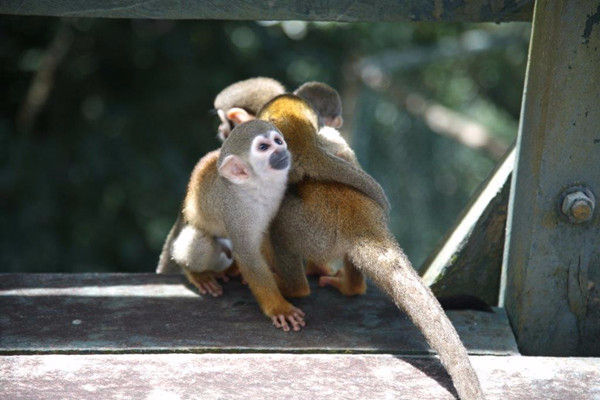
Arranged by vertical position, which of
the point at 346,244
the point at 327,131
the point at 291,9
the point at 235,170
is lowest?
the point at 346,244

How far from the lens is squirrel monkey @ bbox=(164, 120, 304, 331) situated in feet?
7.20

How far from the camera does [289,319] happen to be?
2.14 m

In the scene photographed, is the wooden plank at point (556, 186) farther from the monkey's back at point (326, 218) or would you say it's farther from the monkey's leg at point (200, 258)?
the monkey's leg at point (200, 258)

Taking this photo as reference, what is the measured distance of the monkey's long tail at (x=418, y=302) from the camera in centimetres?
175

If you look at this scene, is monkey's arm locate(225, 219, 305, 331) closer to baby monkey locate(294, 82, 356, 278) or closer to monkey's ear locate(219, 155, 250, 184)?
monkey's ear locate(219, 155, 250, 184)

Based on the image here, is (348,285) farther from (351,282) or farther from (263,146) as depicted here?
(263,146)

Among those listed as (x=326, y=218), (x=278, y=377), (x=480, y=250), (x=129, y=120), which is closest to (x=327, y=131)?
(x=326, y=218)

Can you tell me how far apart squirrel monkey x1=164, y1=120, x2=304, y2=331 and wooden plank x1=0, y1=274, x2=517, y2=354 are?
60 millimetres

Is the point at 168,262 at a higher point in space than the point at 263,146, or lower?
lower

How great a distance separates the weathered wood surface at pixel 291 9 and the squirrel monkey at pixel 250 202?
39 centimetres

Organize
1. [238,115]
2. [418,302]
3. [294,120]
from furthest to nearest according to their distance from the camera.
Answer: [238,115]
[294,120]
[418,302]

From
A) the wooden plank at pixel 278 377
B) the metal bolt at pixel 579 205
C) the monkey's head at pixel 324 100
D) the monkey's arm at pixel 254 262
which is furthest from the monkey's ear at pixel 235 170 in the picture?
the metal bolt at pixel 579 205

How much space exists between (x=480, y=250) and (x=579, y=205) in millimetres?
562

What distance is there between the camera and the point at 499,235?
245 centimetres
